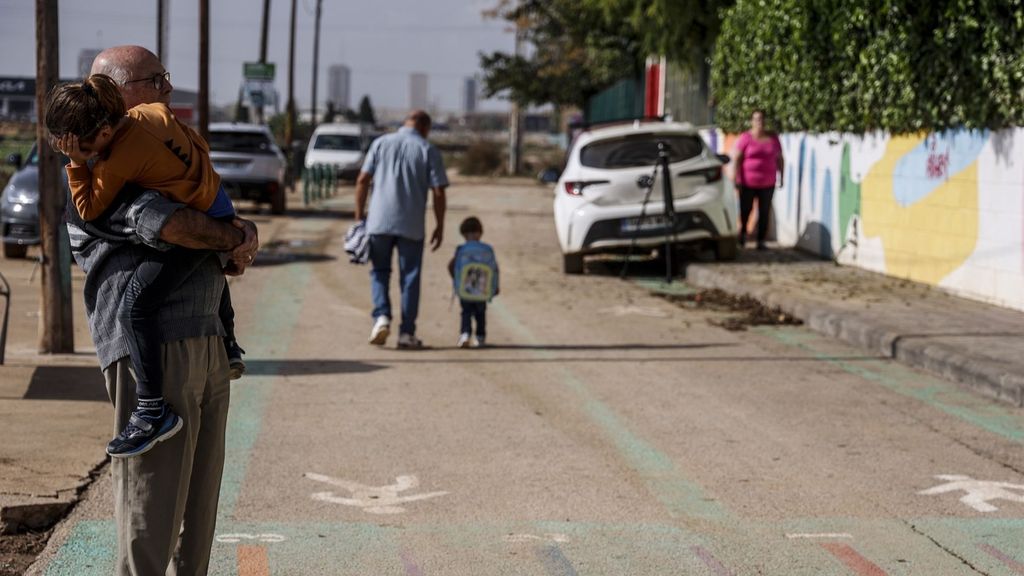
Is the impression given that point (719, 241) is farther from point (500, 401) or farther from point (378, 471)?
point (378, 471)

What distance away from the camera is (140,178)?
13.1ft

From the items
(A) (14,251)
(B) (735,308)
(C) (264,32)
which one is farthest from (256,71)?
(B) (735,308)

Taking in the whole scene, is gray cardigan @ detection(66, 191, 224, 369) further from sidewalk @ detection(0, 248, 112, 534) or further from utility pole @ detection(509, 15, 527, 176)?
utility pole @ detection(509, 15, 527, 176)

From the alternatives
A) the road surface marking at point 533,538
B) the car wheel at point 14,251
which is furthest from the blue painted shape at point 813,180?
the road surface marking at point 533,538

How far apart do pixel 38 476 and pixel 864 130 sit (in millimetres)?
12531

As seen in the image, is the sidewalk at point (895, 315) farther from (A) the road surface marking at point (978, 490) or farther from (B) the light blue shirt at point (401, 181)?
(B) the light blue shirt at point (401, 181)

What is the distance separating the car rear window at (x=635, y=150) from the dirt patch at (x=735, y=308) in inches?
77.4

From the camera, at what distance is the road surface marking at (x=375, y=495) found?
20.9 feet

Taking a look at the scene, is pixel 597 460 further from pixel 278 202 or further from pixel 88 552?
pixel 278 202

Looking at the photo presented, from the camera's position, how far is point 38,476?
6.57 m

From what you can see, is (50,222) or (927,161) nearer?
(50,222)

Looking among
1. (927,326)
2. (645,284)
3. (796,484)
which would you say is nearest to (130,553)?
(796,484)

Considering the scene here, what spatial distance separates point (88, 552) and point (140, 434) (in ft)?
5.39

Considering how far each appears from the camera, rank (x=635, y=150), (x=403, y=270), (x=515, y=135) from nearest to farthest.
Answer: (x=403, y=270), (x=635, y=150), (x=515, y=135)
